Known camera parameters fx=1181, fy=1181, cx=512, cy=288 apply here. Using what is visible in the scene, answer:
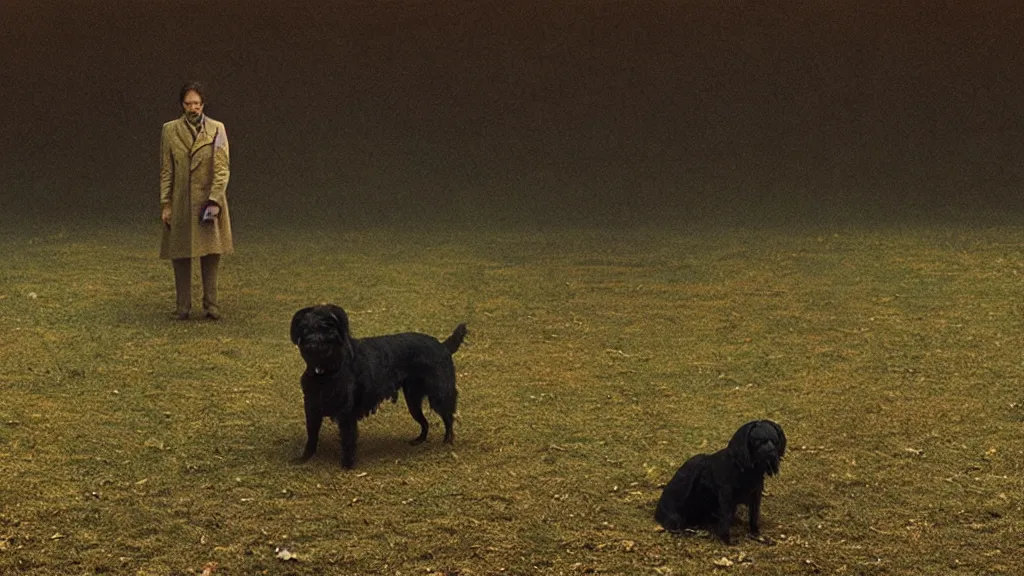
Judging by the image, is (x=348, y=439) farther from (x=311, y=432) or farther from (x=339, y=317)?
(x=339, y=317)

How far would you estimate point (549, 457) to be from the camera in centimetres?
592

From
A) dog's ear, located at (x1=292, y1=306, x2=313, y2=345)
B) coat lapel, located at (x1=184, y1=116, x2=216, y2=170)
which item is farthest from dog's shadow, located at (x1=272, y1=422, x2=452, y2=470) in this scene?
coat lapel, located at (x1=184, y1=116, x2=216, y2=170)

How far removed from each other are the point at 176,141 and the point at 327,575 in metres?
5.55

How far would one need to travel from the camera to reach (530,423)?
21.6 feet

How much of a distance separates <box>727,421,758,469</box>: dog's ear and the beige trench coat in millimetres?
5523

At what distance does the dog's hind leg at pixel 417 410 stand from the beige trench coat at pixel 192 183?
3.64m

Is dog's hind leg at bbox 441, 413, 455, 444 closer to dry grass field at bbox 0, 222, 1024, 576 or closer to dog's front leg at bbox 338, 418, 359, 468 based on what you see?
dry grass field at bbox 0, 222, 1024, 576

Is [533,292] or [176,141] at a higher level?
[176,141]

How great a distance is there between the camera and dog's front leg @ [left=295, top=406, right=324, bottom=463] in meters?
5.68

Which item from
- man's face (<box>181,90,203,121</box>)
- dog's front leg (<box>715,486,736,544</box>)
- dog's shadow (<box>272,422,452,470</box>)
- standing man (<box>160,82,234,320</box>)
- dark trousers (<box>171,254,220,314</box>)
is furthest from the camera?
dark trousers (<box>171,254,220,314</box>)

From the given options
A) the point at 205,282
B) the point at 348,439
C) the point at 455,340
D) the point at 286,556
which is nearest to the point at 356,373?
the point at 348,439

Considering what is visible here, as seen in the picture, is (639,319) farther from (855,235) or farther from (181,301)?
(855,235)

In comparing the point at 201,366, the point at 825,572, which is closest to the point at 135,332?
the point at 201,366

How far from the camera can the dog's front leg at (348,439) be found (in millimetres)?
5637
